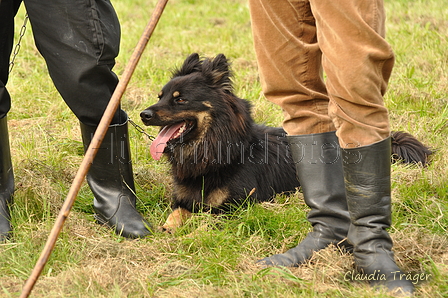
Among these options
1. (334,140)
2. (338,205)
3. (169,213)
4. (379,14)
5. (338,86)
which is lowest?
(169,213)

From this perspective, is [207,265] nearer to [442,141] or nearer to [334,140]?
[334,140]

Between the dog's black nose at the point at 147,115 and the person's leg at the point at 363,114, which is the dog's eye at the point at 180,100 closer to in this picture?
the dog's black nose at the point at 147,115

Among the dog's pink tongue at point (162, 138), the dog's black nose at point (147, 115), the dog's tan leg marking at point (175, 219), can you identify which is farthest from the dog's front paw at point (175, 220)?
the dog's black nose at point (147, 115)

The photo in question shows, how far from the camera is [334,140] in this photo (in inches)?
87.9

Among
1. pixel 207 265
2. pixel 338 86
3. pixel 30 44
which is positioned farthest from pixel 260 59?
pixel 30 44

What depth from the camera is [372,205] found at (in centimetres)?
196

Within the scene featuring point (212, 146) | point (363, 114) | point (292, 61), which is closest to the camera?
point (363, 114)

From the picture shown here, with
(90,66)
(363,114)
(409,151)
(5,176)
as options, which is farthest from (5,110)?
(409,151)

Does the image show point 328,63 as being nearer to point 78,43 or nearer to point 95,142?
point 95,142

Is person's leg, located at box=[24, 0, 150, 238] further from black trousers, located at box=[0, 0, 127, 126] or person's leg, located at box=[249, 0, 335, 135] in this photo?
person's leg, located at box=[249, 0, 335, 135]

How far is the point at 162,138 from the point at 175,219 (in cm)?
69

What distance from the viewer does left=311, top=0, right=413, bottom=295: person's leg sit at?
1.78m

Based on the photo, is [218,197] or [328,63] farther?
[218,197]

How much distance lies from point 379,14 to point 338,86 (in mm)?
298
